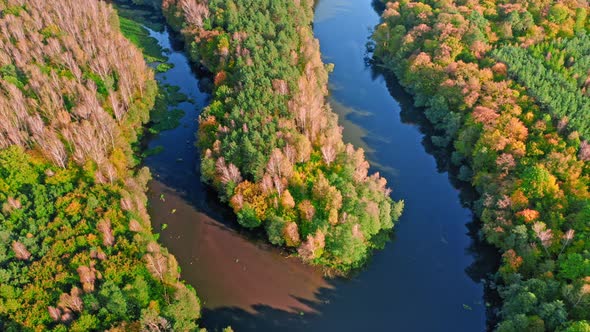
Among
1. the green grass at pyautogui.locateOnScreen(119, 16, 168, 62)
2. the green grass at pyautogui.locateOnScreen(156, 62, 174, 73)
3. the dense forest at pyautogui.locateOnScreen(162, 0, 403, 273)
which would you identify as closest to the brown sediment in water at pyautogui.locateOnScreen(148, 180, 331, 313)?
the dense forest at pyautogui.locateOnScreen(162, 0, 403, 273)

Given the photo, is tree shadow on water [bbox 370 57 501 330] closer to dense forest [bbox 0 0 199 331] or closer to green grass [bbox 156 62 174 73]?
dense forest [bbox 0 0 199 331]

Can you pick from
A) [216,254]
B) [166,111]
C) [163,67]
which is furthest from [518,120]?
[163,67]

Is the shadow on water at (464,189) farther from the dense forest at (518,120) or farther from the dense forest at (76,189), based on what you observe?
the dense forest at (76,189)

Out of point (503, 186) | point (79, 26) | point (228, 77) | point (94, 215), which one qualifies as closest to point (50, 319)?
point (94, 215)

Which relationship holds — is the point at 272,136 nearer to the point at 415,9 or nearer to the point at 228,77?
the point at 228,77

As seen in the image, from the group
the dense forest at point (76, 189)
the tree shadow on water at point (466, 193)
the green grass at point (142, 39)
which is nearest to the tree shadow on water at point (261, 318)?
the dense forest at point (76, 189)

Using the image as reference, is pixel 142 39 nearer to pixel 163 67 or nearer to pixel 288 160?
pixel 163 67
